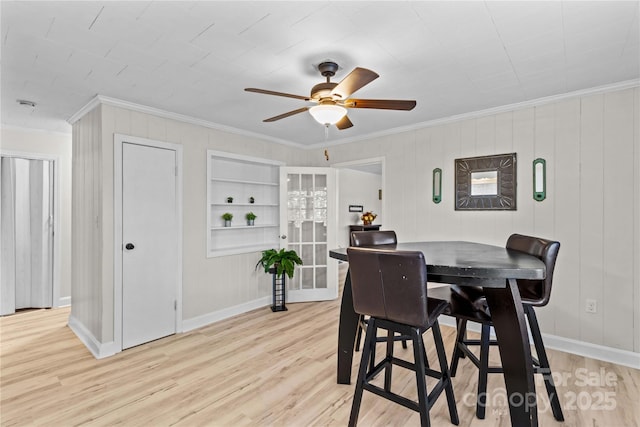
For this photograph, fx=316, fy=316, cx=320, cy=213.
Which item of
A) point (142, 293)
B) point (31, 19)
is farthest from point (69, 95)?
point (142, 293)

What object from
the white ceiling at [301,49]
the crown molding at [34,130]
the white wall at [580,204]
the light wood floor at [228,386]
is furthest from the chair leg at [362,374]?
the crown molding at [34,130]

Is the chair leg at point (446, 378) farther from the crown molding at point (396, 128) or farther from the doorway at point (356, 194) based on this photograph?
the doorway at point (356, 194)

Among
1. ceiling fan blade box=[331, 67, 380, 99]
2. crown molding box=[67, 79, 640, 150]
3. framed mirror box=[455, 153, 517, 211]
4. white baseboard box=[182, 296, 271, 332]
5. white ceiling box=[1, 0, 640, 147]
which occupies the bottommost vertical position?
white baseboard box=[182, 296, 271, 332]

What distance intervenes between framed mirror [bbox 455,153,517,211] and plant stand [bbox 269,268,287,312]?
2.34 meters

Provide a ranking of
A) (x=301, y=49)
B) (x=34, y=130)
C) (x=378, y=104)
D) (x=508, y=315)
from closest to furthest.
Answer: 1. (x=508, y=315)
2. (x=301, y=49)
3. (x=378, y=104)
4. (x=34, y=130)

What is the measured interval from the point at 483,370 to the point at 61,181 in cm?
516

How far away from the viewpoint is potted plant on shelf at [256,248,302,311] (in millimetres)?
3982

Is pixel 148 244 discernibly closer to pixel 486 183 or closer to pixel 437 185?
pixel 437 185

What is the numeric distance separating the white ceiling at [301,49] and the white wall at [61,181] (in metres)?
0.98

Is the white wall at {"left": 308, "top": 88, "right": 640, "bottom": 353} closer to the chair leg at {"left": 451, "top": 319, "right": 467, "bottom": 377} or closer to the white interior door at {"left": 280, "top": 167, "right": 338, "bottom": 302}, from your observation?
the chair leg at {"left": 451, "top": 319, "right": 467, "bottom": 377}

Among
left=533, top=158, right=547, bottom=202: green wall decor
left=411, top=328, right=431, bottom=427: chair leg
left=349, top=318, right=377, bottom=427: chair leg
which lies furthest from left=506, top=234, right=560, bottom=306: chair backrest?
left=533, top=158, right=547, bottom=202: green wall decor

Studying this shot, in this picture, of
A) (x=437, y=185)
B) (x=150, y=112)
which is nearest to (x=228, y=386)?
(x=150, y=112)

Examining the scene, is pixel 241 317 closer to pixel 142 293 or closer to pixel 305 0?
pixel 142 293

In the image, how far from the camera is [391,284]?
5.17ft
